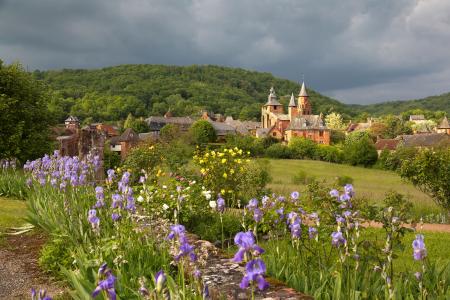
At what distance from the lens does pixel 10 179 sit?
1362 cm

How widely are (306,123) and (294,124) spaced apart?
234 cm

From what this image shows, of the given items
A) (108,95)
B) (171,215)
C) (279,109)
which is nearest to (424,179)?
(171,215)

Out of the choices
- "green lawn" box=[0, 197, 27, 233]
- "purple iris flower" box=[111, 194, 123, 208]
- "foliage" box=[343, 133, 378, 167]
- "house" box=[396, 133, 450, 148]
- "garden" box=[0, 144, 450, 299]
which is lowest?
"foliage" box=[343, 133, 378, 167]

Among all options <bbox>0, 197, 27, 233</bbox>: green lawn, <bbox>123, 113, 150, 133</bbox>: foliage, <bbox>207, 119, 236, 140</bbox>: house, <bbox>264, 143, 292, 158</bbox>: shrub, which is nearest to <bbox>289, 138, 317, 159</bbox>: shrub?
<bbox>264, 143, 292, 158</bbox>: shrub

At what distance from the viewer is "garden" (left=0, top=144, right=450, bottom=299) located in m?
3.44

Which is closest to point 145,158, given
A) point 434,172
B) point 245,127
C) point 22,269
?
point 434,172

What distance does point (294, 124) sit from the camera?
275 ft

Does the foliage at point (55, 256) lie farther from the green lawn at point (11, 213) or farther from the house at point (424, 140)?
the house at point (424, 140)

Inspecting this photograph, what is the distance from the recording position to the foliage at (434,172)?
1602 centimetres

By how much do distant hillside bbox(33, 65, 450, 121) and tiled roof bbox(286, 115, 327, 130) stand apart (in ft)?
141

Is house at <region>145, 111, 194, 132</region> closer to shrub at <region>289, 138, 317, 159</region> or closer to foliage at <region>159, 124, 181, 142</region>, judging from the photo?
foliage at <region>159, 124, 181, 142</region>

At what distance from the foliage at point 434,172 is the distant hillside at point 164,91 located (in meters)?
87.8

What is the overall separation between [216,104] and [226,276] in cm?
14038

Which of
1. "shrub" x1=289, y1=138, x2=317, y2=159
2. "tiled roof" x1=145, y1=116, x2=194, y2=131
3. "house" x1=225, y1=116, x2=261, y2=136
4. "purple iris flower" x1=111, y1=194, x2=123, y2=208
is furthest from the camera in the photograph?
"house" x1=225, y1=116, x2=261, y2=136
